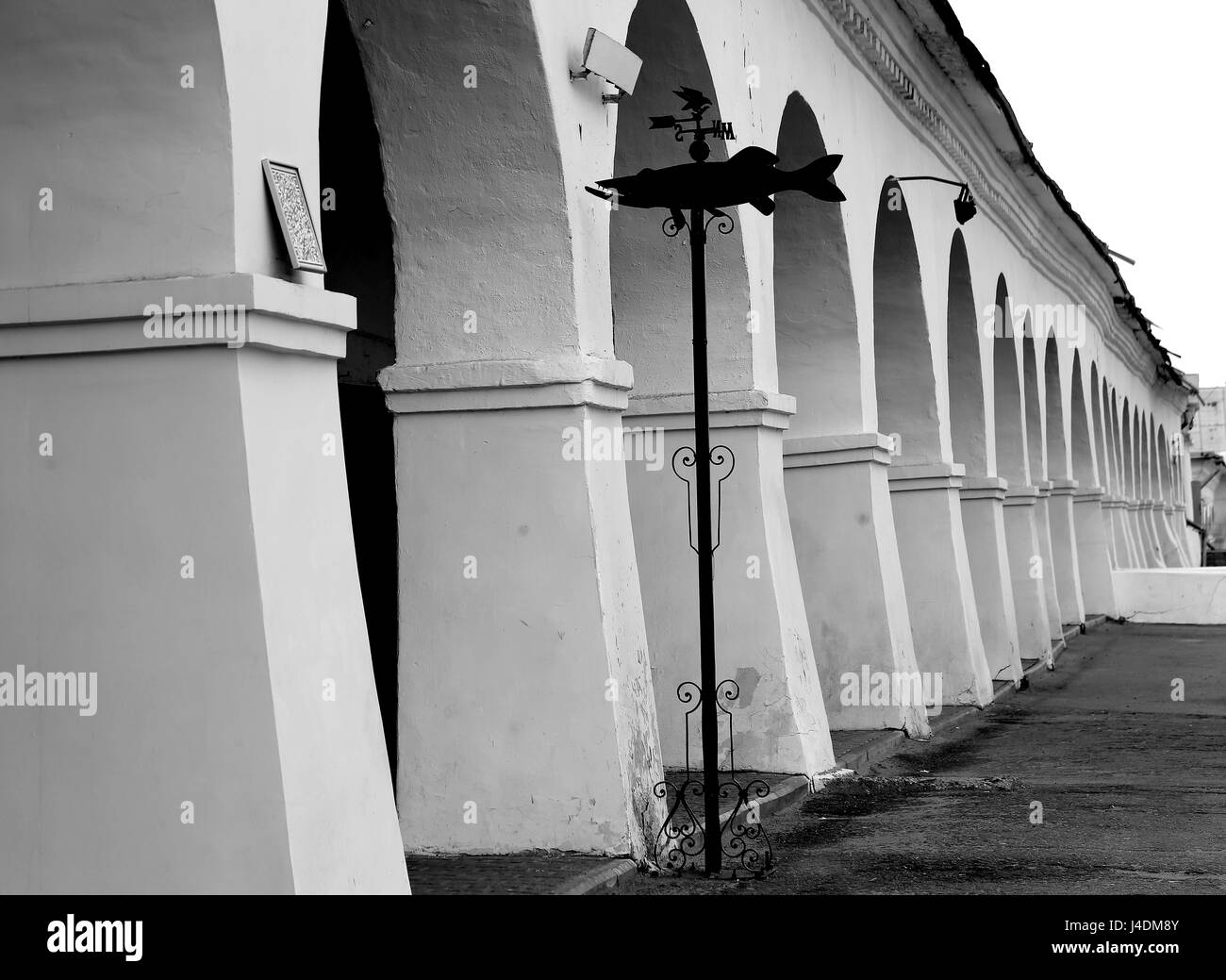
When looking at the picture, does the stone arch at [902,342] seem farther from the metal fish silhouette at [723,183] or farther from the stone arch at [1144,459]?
the stone arch at [1144,459]

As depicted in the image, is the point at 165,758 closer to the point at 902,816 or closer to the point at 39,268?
the point at 39,268

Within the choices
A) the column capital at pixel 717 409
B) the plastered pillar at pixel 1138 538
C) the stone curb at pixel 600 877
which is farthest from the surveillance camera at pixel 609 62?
the plastered pillar at pixel 1138 538

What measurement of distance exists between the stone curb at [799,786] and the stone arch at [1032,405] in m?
4.64

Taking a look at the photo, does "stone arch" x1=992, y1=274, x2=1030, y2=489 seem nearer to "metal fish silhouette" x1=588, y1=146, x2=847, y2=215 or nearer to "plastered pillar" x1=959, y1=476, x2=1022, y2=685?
"plastered pillar" x1=959, y1=476, x2=1022, y2=685

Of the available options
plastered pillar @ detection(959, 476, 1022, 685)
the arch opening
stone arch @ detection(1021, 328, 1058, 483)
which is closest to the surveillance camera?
plastered pillar @ detection(959, 476, 1022, 685)

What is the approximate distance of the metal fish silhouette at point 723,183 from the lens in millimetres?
6238

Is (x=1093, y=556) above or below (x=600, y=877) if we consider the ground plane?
above

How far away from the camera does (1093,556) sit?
95.2 ft

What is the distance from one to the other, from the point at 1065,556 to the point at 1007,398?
21.8ft

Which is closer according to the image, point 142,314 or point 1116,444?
point 142,314

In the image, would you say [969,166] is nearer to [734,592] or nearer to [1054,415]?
[1054,415]

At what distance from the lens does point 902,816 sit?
8609 millimetres

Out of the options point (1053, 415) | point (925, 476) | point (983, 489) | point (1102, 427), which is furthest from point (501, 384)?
point (1102, 427)

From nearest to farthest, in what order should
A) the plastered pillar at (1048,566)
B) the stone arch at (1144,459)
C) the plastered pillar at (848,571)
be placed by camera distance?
the plastered pillar at (848,571), the plastered pillar at (1048,566), the stone arch at (1144,459)
